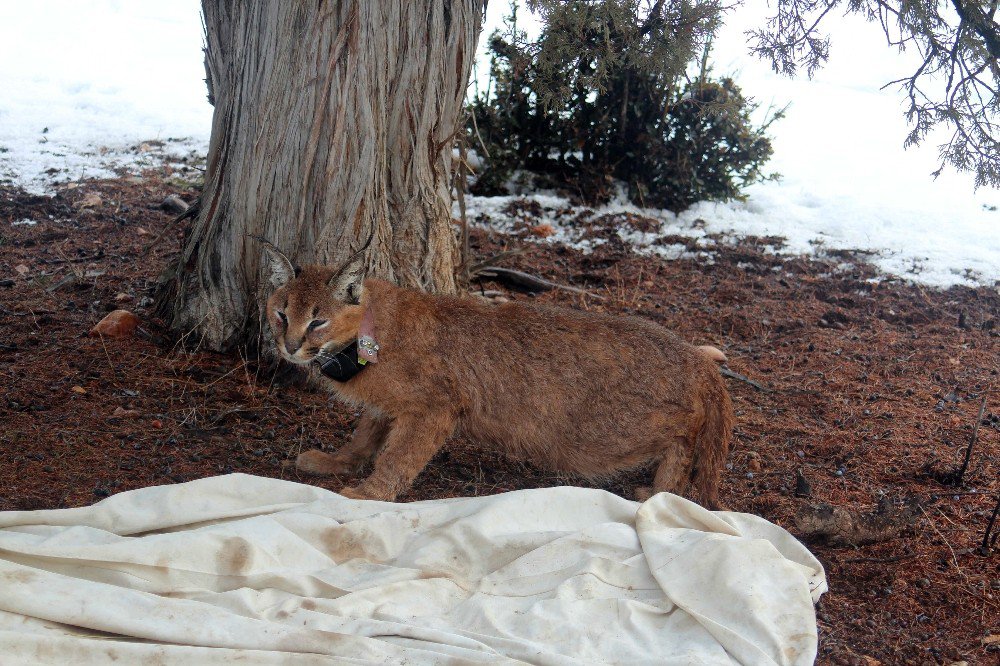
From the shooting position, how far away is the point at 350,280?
509 centimetres

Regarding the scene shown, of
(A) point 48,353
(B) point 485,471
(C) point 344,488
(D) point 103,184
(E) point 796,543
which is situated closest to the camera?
(E) point 796,543

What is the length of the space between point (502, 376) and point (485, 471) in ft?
2.33

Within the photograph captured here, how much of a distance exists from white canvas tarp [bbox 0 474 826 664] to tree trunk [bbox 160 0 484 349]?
206 centimetres

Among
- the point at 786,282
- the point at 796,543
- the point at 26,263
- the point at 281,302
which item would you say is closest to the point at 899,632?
the point at 796,543

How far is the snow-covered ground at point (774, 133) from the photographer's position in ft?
33.4

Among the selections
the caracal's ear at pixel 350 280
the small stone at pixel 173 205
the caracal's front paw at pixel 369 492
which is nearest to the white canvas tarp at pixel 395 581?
the caracal's front paw at pixel 369 492

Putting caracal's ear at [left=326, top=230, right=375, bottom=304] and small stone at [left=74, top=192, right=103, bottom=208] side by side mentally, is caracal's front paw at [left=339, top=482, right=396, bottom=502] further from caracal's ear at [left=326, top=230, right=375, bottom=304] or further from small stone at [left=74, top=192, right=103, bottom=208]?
small stone at [left=74, top=192, right=103, bottom=208]

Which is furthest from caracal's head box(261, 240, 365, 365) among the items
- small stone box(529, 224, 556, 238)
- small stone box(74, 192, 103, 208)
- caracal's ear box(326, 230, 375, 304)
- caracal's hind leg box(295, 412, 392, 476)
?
small stone box(74, 192, 103, 208)

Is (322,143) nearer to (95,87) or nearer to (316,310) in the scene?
(316,310)

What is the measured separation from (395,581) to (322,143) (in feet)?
10.3

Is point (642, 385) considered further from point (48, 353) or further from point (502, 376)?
point (48, 353)

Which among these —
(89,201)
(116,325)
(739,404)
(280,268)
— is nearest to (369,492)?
(280,268)

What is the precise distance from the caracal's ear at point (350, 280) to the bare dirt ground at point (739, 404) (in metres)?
1.13

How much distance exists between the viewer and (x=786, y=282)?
8.94 meters
